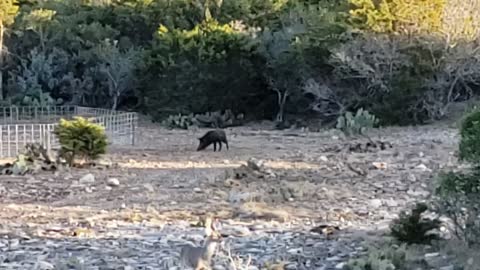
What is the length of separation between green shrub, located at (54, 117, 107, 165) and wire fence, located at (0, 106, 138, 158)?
449mm

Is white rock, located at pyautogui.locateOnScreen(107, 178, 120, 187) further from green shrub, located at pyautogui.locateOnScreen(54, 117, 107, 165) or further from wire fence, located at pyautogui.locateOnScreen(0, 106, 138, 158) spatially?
wire fence, located at pyautogui.locateOnScreen(0, 106, 138, 158)

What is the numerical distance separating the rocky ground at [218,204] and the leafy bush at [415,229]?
361mm

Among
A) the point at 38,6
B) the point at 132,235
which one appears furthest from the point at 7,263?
the point at 38,6

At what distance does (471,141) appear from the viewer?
268 inches

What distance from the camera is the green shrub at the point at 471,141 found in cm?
676

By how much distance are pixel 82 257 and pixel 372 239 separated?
7.44ft

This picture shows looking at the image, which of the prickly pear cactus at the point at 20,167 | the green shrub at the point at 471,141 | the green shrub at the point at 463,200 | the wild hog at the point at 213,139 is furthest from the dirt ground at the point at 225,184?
the green shrub at the point at 471,141

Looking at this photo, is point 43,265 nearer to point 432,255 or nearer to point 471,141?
point 432,255

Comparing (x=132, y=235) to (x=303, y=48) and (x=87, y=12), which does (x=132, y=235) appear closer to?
(x=303, y=48)

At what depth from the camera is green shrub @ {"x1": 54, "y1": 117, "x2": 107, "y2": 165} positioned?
49.3 feet

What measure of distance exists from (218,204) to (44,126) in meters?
7.67

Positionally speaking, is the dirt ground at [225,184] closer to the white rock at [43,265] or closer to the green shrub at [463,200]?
the white rock at [43,265]

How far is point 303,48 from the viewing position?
85.5ft

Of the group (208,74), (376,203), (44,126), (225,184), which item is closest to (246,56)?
(208,74)
